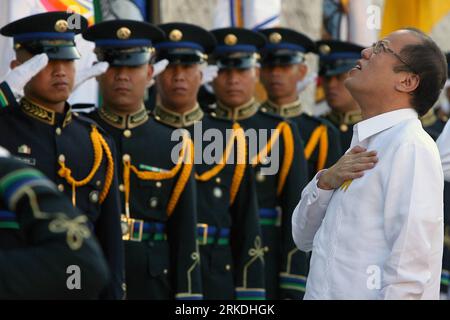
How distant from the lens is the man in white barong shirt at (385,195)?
14.4ft

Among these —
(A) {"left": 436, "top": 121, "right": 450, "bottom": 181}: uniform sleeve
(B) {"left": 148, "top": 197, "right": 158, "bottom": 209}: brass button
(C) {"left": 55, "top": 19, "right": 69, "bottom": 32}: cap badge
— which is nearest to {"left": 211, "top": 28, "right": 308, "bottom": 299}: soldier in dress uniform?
(B) {"left": 148, "top": 197, "right": 158, "bottom": 209}: brass button

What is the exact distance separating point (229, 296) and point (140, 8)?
2.26 meters

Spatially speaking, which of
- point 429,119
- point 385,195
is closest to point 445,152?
point 385,195

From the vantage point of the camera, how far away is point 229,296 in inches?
302

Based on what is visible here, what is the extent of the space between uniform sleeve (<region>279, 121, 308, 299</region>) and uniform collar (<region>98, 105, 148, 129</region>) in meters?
1.31

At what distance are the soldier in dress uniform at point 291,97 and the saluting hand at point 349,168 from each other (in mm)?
3999

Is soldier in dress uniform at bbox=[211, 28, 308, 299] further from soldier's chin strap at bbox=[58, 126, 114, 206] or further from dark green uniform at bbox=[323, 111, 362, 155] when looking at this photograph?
soldier's chin strap at bbox=[58, 126, 114, 206]

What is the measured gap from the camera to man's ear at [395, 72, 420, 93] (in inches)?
187

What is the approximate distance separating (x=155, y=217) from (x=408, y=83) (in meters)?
2.70

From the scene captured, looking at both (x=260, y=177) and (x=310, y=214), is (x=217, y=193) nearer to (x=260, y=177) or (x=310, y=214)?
(x=260, y=177)

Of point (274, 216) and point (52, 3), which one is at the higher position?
point (52, 3)

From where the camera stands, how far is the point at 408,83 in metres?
4.76
